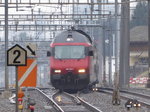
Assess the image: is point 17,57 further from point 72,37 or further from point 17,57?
point 72,37

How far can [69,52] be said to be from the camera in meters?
30.5

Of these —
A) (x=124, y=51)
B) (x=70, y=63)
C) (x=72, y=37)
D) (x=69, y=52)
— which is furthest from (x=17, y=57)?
(x=124, y=51)

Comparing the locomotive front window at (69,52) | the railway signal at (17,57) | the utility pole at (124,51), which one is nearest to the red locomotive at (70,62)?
the locomotive front window at (69,52)

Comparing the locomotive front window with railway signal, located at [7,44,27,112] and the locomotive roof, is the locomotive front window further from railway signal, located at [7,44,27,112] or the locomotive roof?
railway signal, located at [7,44,27,112]

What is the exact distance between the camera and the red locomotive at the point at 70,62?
30.3 meters

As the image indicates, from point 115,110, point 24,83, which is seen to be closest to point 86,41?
point 115,110

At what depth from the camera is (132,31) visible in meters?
93.3

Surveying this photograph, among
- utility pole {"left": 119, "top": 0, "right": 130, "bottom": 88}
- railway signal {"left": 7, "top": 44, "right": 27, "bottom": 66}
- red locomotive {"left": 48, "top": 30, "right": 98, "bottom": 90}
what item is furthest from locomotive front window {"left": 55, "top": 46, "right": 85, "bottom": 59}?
railway signal {"left": 7, "top": 44, "right": 27, "bottom": 66}

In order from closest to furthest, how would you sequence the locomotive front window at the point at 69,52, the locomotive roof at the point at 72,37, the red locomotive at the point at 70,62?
the red locomotive at the point at 70,62
the locomotive front window at the point at 69,52
the locomotive roof at the point at 72,37

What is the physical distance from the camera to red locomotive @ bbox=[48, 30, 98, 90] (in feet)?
99.3

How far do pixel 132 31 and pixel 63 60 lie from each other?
2511 inches

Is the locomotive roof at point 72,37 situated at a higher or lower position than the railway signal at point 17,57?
higher

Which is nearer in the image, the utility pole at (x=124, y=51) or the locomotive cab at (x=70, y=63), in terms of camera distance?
the locomotive cab at (x=70, y=63)

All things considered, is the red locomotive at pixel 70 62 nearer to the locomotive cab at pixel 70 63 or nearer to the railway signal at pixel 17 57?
the locomotive cab at pixel 70 63
